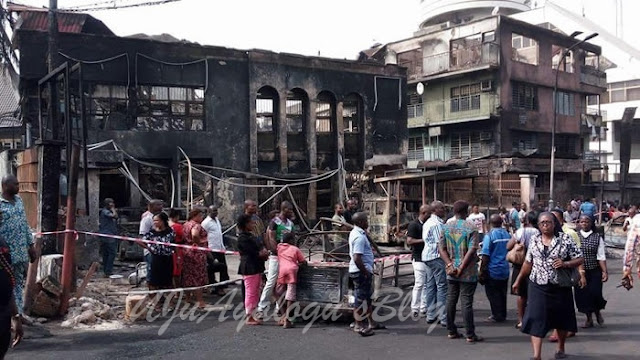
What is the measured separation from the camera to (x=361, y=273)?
25.4 feet

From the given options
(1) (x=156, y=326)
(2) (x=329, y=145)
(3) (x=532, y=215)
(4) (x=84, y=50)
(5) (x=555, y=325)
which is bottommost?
(1) (x=156, y=326)

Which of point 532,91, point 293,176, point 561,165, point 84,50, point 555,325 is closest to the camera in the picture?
point 555,325

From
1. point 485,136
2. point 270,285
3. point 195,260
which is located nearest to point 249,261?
point 270,285

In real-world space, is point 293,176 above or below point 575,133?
below

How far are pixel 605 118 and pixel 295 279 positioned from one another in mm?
42024

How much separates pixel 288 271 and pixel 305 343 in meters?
1.25

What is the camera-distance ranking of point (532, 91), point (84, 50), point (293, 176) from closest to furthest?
point (84, 50)
point (293, 176)
point (532, 91)

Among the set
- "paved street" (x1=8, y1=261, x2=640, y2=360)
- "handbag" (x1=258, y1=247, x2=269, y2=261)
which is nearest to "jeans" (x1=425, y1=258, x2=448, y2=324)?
"paved street" (x1=8, y1=261, x2=640, y2=360)

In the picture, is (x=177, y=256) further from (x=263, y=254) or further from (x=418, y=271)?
(x=418, y=271)

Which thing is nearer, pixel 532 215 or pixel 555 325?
pixel 555 325

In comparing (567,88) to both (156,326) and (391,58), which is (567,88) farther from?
(156,326)

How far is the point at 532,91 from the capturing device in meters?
35.5

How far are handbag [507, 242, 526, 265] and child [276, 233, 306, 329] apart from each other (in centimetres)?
298

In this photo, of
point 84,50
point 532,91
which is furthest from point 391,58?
point 84,50
